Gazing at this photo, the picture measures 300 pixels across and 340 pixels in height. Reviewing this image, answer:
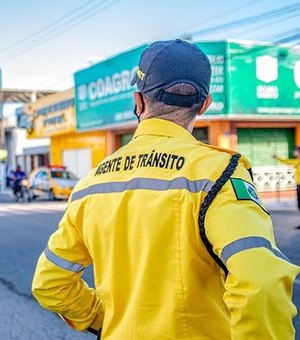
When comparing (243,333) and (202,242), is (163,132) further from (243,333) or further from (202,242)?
(243,333)

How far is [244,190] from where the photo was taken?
1356 millimetres

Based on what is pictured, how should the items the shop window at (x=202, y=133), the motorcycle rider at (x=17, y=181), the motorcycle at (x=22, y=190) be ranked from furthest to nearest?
the motorcycle rider at (x=17, y=181) → the motorcycle at (x=22, y=190) → the shop window at (x=202, y=133)

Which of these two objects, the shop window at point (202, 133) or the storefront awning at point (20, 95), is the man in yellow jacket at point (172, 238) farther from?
the storefront awning at point (20, 95)

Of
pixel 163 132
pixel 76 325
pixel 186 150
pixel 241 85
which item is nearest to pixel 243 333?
pixel 186 150

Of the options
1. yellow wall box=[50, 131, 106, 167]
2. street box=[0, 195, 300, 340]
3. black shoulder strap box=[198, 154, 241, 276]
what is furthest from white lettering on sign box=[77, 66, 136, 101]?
black shoulder strap box=[198, 154, 241, 276]

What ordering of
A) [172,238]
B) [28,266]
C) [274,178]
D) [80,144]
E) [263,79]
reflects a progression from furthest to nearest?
[80,144] → [274,178] → [263,79] → [28,266] → [172,238]

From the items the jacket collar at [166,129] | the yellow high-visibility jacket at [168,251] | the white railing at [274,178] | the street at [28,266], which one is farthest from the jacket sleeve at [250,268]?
the white railing at [274,178]

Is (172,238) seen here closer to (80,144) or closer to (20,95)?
(80,144)

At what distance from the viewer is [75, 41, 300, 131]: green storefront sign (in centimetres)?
1834

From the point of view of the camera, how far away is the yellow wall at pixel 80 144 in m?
25.0

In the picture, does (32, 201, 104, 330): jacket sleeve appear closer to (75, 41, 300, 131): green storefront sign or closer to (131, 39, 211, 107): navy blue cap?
(131, 39, 211, 107): navy blue cap

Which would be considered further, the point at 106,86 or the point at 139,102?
the point at 106,86

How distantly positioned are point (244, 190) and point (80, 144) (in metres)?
25.8

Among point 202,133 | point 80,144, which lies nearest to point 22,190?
point 80,144
